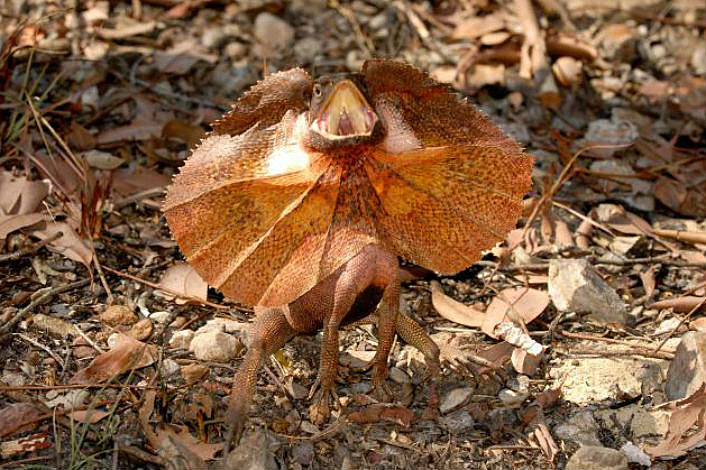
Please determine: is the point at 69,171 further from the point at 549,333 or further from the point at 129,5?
the point at 549,333

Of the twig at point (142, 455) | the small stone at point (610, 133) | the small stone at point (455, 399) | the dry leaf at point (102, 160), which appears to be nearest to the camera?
the twig at point (142, 455)

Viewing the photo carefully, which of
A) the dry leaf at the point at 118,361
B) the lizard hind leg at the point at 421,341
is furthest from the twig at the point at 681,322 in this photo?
the dry leaf at the point at 118,361

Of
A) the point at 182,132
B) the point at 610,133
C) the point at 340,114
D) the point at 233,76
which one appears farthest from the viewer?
the point at 233,76

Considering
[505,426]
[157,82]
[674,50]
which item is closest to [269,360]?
[505,426]

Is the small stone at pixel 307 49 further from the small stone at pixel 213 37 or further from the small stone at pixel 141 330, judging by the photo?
the small stone at pixel 141 330

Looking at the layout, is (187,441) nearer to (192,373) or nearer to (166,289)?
(192,373)

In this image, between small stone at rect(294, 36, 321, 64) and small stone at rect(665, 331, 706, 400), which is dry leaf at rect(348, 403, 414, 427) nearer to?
small stone at rect(665, 331, 706, 400)

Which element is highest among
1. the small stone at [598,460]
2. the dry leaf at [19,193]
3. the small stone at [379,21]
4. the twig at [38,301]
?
the small stone at [379,21]

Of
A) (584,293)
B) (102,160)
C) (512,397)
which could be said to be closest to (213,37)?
(102,160)
